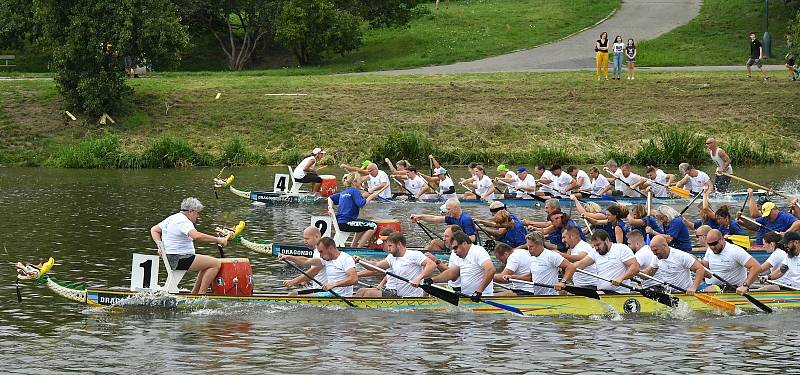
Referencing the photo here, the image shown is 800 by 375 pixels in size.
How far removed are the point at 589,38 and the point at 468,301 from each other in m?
44.1

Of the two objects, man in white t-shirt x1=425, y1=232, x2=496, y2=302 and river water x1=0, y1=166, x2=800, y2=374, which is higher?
man in white t-shirt x1=425, y1=232, x2=496, y2=302

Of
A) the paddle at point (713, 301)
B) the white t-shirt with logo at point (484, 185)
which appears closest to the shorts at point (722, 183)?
the white t-shirt with logo at point (484, 185)

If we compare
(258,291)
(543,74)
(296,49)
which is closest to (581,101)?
(543,74)

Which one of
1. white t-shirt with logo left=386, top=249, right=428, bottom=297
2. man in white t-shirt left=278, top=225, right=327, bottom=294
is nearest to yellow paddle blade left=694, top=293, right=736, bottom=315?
white t-shirt with logo left=386, top=249, right=428, bottom=297

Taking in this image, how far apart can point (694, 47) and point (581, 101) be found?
1240cm

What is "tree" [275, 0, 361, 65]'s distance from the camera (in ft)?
187

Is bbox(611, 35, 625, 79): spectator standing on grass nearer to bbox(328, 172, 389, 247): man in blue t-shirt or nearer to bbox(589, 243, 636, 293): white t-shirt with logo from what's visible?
bbox(328, 172, 389, 247): man in blue t-shirt

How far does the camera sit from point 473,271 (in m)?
20.4

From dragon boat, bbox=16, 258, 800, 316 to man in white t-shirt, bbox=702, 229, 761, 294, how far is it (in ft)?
1.51

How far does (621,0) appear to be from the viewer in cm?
7206

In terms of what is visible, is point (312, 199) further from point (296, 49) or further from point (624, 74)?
point (296, 49)

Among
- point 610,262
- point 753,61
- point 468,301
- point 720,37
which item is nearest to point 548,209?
point 610,262

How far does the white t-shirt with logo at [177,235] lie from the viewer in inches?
782

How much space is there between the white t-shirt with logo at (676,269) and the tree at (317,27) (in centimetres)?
3810
